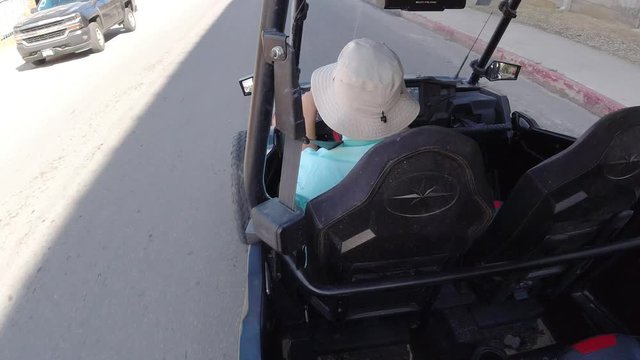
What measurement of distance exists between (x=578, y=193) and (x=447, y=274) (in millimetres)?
490

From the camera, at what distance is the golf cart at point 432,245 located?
1.22 metres

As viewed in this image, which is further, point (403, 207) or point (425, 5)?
point (425, 5)

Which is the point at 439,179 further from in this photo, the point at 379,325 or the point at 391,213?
the point at 379,325

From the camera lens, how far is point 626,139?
1.32 metres

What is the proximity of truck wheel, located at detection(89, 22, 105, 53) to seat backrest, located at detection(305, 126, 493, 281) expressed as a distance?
890cm

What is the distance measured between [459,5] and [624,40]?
7779mm

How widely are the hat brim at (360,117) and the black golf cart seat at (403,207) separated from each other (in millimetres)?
281

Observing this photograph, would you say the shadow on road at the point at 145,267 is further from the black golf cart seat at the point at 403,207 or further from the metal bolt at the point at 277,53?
the metal bolt at the point at 277,53

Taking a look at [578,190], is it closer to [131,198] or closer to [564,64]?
[131,198]

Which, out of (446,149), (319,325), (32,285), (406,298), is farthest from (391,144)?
Result: (32,285)

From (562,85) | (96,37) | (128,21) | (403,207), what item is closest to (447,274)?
Answer: (403,207)

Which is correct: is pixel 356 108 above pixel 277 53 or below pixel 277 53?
below

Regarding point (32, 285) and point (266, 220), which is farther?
point (32, 285)

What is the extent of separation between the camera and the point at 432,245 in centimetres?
141
